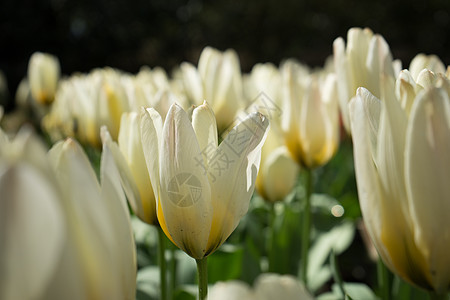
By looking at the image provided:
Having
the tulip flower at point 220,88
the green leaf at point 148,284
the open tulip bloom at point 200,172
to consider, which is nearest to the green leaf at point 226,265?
the green leaf at point 148,284

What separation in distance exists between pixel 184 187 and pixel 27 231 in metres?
0.24

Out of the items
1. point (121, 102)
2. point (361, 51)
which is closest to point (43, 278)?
point (361, 51)

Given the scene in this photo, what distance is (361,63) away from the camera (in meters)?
0.77

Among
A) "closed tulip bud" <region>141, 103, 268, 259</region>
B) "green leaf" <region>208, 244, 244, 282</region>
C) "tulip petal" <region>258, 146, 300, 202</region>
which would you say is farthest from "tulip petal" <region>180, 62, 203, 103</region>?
"closed tulip bud" <region>141, 103, 268, 259</region>

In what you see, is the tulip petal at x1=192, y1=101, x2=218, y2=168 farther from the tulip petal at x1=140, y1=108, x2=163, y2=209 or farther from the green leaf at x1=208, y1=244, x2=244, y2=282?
the green leaf at x1=208, y1=244, x2=244, y2=282

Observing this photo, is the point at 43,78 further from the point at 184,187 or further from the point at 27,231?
the point at 27,231

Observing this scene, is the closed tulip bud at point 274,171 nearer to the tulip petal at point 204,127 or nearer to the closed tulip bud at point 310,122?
the closed tulip bud at point 310,122

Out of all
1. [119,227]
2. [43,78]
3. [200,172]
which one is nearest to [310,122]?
[200,172]

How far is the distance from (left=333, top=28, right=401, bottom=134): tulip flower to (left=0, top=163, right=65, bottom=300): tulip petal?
57cm

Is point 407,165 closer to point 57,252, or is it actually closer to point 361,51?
point 57,252

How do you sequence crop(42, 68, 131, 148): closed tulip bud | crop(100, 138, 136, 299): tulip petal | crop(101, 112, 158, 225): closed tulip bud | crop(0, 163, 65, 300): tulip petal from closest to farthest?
crop(0, 163, 65, 300): tulip petal
crop(100, 138, 136, 299): tulip petal
crop(101, 112, 158, 225): closed tulip bud
crop(42, 68, 131, 148): closed tulip bud

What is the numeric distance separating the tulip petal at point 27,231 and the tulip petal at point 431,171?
0.28m

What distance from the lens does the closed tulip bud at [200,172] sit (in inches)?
19.8

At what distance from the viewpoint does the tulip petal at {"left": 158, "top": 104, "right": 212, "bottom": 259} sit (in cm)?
50
